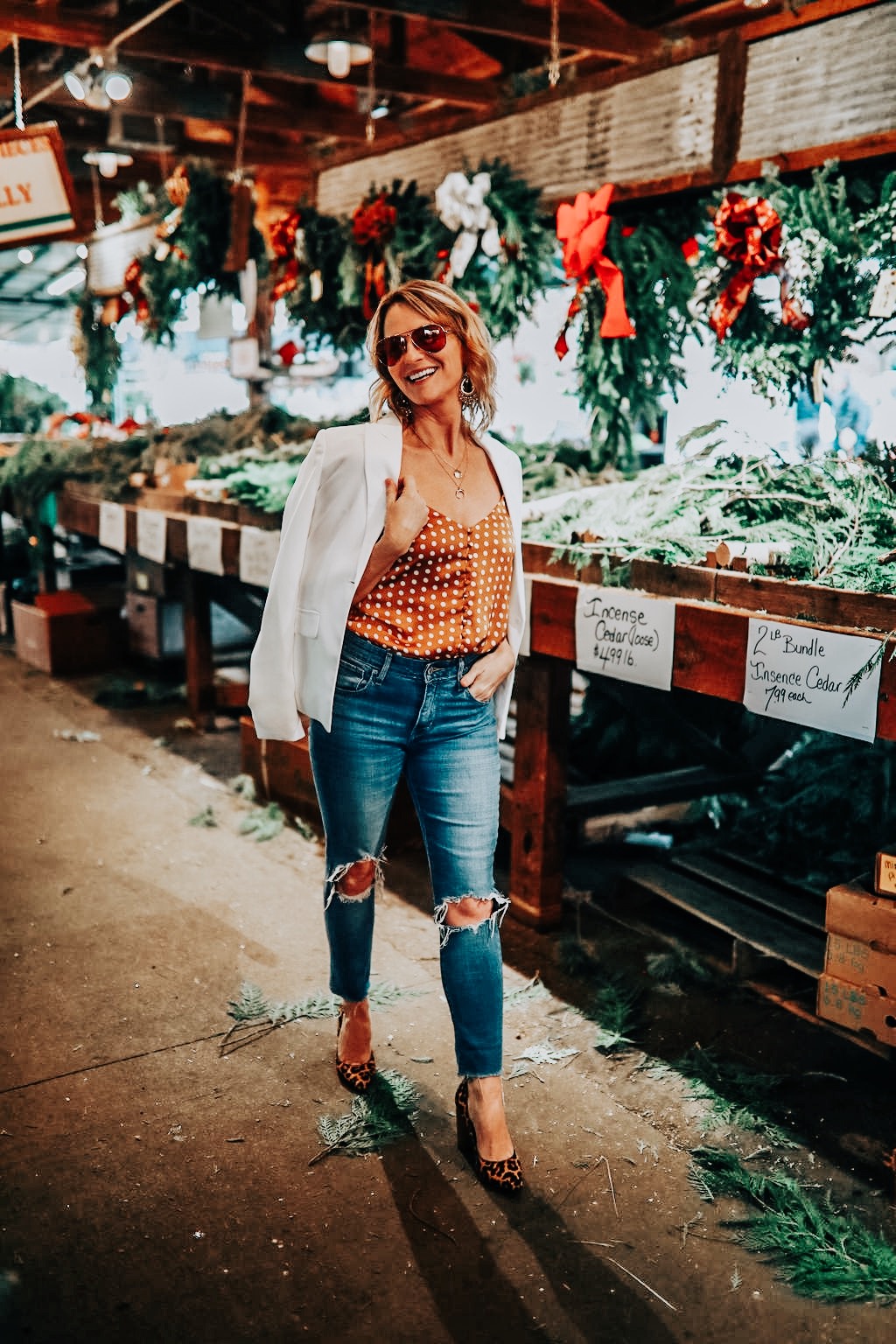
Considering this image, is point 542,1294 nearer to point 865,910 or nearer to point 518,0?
point 865,910

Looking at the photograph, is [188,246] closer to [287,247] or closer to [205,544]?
[287,247]

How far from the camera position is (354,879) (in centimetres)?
239

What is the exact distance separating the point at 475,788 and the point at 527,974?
3.61 feet

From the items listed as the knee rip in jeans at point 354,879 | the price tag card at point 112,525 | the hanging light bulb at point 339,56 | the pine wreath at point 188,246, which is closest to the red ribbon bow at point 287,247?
the pine wreath at point 188,246

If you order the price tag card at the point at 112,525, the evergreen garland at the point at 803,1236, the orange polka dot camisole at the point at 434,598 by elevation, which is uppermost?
the orange polka dot camisole at the point at 434,598

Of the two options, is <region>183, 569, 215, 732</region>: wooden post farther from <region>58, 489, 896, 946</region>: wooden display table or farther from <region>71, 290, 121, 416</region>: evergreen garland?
<region>71, 290, 121, 416</region>: evergreen garland

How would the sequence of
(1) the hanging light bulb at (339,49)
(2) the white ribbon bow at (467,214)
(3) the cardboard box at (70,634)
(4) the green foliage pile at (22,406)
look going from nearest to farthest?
(2) the white ribbon bow at (467,214)
(1) the hanging light bulb at (339,49)
(3) the cardboard box at (70,634)
(4) the green foliage pile at (22,406)

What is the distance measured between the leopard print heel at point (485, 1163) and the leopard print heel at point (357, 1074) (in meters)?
0.28

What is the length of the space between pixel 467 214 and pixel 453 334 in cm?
223

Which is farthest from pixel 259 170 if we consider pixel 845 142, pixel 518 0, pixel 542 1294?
pixel 542 1294

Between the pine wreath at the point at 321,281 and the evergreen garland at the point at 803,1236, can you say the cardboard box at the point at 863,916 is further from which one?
the pine wreath at the point at 321,281

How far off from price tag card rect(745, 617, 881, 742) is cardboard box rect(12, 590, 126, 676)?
4.93m

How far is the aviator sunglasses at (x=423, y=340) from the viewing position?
2135 mm

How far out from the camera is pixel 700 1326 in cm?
186
